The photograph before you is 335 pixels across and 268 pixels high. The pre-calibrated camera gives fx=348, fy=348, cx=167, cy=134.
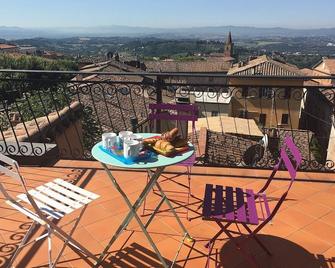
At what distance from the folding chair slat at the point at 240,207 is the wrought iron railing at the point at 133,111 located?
4.64 ft

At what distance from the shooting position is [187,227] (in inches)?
121

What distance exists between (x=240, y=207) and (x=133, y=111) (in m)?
3.90

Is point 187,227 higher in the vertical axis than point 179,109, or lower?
lower

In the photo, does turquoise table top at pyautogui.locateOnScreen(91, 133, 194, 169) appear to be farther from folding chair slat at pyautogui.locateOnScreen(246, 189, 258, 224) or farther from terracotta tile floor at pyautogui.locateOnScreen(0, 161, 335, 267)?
terracotta tile floor at pyautogui.locateOnScreen(0, 161, 335, 267)

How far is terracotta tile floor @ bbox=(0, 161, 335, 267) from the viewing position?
104 inches

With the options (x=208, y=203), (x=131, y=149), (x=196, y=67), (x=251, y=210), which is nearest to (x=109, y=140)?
(x=131, y=149)

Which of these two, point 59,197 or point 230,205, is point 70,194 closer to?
point 59,197

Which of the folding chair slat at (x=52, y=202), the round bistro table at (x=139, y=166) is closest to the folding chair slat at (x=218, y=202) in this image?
the round bistro table at (x=139, y=166)

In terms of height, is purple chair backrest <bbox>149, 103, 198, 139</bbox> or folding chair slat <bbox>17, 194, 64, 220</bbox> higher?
purple chair backrest <bbox>149, 103, 198, 139</bbox>

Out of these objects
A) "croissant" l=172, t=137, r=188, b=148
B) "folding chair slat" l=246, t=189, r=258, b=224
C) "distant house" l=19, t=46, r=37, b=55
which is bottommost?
"distant house" l=19, t=46, r=37, b=55

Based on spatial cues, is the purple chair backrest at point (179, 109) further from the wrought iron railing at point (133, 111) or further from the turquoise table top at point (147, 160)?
the turquoise table top at point (147, 160)

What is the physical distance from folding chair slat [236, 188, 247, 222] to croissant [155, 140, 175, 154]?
62 cm

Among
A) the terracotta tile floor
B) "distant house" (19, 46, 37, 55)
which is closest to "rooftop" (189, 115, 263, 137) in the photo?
the terracotta tile floor

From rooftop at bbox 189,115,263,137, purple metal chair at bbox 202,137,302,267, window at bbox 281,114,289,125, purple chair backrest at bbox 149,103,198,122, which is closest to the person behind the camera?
purple metal chair at bbox 202,137,302,267
